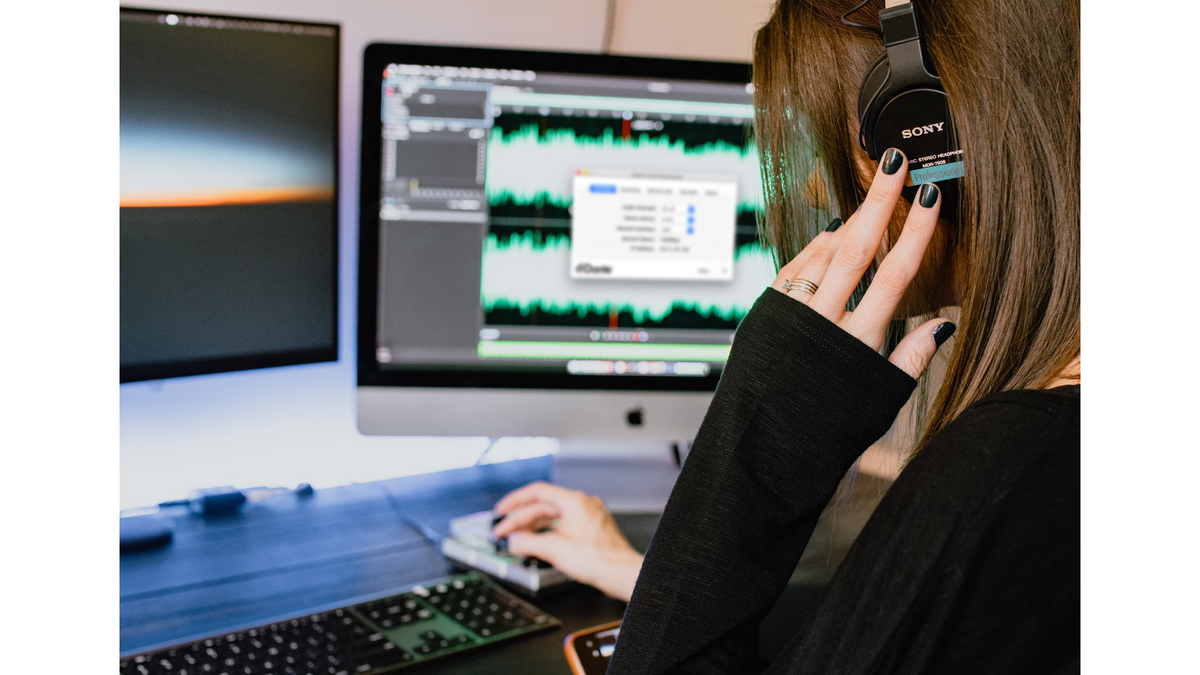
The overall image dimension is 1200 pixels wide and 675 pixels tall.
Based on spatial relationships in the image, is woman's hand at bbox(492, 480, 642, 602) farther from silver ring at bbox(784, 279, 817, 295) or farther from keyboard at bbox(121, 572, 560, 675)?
silver ring at bbox(784, 279, 817, 295)

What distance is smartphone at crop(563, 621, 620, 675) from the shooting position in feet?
2.22

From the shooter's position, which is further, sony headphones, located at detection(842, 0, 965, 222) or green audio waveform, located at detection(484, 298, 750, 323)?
green audio waveform, located at detection(484, 298, 750, 323)

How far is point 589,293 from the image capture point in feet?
3.53

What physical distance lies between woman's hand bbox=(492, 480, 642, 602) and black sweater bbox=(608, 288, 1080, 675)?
0.82 ft

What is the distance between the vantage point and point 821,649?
458 millimetres

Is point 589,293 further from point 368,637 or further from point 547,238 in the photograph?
point 368,637

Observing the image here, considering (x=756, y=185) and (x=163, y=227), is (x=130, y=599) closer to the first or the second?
(x=163, y=227)

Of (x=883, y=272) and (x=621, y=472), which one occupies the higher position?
(x=883, y=272)

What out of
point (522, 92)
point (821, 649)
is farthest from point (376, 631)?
point (522, 92)

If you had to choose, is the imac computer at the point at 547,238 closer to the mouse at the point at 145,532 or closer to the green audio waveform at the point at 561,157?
the green audio waveform at the point at 561,157

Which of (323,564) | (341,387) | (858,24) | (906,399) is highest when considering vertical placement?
(858,24)

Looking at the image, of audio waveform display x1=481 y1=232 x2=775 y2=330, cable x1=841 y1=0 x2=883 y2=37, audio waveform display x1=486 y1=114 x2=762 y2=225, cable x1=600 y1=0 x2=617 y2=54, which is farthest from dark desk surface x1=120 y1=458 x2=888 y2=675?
cable x1=600 y1=0 x2=617 y2=54

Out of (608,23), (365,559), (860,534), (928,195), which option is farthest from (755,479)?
(608,23)

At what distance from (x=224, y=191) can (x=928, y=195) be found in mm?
733
